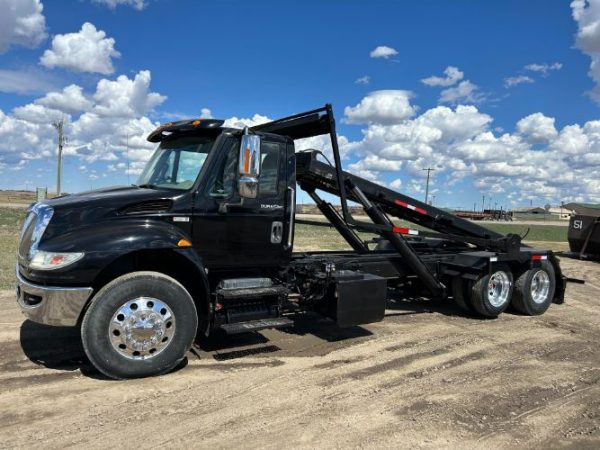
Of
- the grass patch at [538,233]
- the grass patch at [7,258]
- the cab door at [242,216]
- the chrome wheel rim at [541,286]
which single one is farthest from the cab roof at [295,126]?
the grass patch at [538,233]

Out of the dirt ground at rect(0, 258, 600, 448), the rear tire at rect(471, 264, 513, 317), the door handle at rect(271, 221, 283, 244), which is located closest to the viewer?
the dirt ground at rect(0, 258, 600, 448)

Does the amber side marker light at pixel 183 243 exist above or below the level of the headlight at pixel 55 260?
above

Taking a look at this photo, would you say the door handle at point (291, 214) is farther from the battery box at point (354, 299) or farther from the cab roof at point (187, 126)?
the cab roof at point (187, 126)

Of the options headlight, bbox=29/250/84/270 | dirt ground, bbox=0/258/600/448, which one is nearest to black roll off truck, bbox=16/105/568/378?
headlight, bbox=29/250/84/270

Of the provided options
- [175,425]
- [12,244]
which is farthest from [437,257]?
[12,244]

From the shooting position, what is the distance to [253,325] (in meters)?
5.39

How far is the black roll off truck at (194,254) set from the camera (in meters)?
4.68

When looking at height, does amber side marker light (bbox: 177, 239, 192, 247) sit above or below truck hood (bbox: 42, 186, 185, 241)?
below

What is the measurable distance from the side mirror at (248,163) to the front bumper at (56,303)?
1746 millimetres

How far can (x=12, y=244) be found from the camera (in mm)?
15602

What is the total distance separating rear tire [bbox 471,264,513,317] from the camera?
25.9ft

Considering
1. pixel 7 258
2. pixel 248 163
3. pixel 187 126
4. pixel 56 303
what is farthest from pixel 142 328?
pixel 7 258

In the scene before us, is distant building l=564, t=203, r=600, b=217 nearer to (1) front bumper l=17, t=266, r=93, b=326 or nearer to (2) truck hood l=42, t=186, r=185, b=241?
(2) truck hood l=42, t=186, r=185, b=241

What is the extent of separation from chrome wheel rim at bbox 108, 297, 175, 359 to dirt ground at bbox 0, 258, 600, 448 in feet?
1.01
